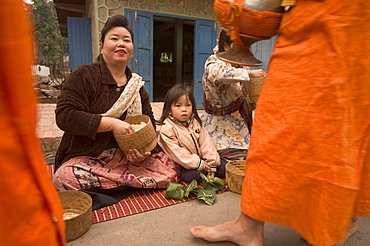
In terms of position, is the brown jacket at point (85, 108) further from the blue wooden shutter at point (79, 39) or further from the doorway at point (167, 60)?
the doorway at point (167, 60)

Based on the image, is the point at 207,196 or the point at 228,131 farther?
the point at 228,131

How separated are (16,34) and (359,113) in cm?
108

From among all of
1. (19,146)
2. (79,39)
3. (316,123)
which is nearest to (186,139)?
(316,123)

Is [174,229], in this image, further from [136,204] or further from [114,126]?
[114,126]

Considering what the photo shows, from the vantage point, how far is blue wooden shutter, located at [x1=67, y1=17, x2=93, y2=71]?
6848mm

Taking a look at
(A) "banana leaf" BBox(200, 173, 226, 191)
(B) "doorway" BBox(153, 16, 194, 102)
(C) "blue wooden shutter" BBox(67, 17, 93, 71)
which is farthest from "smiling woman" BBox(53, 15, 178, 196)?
(B) "doorway" BBox(153, 16, 194, 102)

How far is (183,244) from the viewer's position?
4.76 feet

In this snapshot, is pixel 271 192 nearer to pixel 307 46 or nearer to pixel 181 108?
pixel 307 46

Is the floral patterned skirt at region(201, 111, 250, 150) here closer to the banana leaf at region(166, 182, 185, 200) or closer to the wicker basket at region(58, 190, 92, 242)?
the banana leaf at region(166, 182, 185, 200)

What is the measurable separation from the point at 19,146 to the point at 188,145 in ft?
6.93

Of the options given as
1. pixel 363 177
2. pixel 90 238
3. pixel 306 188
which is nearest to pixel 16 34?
pixel 306 188

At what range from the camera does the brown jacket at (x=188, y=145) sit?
240 cm

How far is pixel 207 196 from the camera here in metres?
2.00

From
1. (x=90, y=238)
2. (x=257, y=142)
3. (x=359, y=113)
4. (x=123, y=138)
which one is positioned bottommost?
(x=90, y=238)
